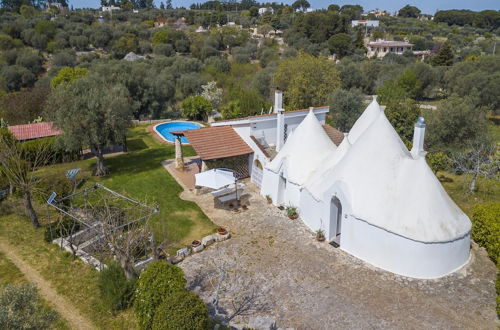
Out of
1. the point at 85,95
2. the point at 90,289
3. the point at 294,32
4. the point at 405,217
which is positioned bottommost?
the point at 90,289

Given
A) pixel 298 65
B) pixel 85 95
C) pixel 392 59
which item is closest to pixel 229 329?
pixel 85 95

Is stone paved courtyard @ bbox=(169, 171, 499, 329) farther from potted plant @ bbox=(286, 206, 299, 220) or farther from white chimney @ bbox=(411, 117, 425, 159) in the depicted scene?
white chimney @ bbox=(411, 117, 425, 159)

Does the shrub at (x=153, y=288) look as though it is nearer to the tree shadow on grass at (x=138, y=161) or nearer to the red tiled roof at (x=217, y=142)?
the red tiled roof at (x=217, y=142)

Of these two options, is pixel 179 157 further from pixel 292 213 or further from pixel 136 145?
pixel 292 213

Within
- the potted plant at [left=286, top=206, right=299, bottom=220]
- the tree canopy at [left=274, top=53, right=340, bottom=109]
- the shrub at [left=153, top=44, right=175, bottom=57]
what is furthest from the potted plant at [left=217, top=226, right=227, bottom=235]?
the shrub at [left=153, top=44, right=175, bottom=57]

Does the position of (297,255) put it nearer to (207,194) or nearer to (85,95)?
(207,194)

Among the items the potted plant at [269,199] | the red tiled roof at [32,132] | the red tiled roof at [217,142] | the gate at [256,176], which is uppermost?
the red tiled roof at [217,142]

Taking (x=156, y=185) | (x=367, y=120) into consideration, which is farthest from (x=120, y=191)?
(x=367, y=120)

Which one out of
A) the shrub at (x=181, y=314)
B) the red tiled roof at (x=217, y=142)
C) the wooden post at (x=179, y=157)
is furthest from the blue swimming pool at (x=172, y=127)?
the shrub at (x=181, y=314)

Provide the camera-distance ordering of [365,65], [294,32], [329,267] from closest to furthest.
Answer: [329,267], [365,65], [294,32]
